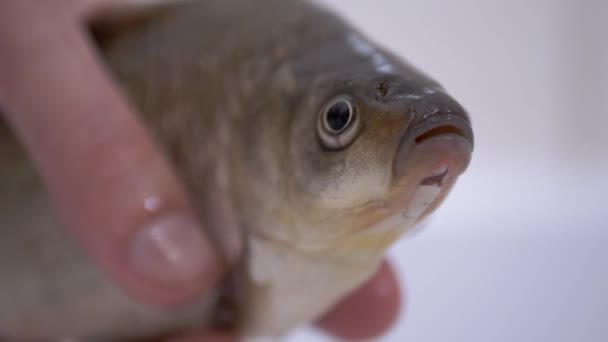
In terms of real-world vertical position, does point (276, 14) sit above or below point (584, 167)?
above

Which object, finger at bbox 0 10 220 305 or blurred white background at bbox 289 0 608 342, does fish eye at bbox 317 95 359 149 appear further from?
finger at bbox 0 10 220 305

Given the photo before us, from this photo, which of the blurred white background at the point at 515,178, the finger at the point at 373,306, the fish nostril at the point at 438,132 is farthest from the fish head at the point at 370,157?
the finger at the point at 373,306

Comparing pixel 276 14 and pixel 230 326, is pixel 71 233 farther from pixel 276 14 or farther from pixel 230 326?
pixel 276 14

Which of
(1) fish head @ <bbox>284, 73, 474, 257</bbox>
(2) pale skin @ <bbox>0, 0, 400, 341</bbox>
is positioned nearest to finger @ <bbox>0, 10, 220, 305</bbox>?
(2) pale skin @ <bbox>0, 0, 400, 341</bbox>

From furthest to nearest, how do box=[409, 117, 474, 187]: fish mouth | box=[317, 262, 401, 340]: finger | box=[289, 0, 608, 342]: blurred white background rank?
box=[317, 262, 401, 340]: finger
box=[289, 0, 608, 342]: blurred white background
box=[409, 117, 474, 187]: fish mouth

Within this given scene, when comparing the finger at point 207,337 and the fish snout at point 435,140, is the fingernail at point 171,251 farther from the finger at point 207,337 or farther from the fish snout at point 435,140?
the fish snout at point 435,140

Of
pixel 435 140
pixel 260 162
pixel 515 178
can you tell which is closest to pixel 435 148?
pixel 435 140

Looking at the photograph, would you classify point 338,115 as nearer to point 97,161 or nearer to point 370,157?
point 370,157

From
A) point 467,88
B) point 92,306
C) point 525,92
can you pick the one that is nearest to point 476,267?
point 467,88
